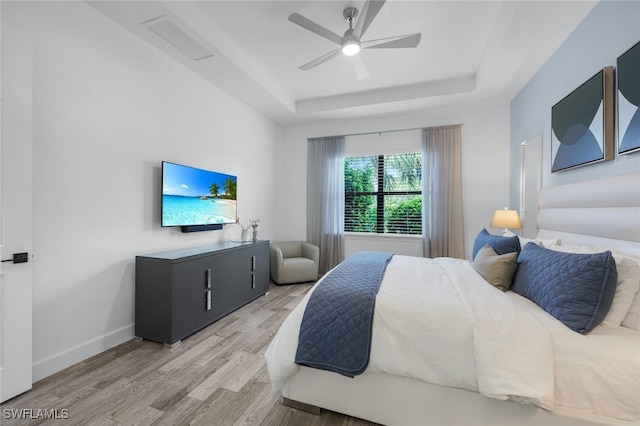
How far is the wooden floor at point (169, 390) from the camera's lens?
4.75ft

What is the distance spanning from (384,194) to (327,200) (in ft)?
3.25

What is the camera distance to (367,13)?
1.92m

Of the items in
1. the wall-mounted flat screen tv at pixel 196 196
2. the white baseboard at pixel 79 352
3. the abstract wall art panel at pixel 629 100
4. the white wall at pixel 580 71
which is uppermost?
the white wall at pixel 580 71

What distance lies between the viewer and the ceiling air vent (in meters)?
2.20

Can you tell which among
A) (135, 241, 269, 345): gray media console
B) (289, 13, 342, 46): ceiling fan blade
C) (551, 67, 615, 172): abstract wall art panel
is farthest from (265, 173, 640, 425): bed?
(289, 13, 342, 46): ceiling fan blade

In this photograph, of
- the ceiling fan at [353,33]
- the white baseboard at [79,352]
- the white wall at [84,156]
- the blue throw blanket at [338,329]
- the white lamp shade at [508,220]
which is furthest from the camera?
the white lamp shade at [508,220]

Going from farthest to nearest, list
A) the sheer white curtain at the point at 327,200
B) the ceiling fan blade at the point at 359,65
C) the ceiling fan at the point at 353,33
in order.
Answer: the sheer white curtain at the point at 327,200 → the ceiling fan blade at the point at 359,65 → the ceiling fan at the point at 353,33

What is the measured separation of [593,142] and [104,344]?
4.09 metres

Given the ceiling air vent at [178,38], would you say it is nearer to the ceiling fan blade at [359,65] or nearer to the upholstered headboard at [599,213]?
the ceiling fan blade at [359,65]

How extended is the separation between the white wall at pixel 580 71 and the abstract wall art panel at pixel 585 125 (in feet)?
0.24

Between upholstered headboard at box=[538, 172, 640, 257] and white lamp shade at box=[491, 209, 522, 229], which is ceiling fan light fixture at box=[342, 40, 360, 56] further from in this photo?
white lamp shade at box=[491, 209, 522, 229]

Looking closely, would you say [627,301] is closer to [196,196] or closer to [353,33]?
[353,33]

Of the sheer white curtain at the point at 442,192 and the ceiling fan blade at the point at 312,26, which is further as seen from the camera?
the sheer white curtain at the point at 442,192

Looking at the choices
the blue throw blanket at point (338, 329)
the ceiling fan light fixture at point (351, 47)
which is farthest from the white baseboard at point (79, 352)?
the ceiling fan light fixture at point (351, 47)
